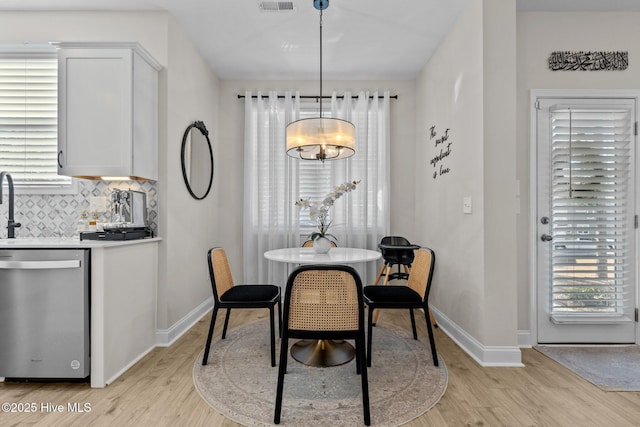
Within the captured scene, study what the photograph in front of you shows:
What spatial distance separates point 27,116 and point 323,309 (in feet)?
10.1

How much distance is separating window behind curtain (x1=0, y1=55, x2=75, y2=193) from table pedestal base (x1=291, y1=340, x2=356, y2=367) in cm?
245

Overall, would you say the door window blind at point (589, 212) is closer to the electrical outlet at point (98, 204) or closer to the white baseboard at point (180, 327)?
the white baseboard at point (180, 327)

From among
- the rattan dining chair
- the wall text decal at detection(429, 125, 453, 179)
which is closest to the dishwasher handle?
the rattan dining chair

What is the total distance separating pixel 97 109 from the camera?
89.9 inches

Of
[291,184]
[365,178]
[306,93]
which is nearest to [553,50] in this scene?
[365,178]

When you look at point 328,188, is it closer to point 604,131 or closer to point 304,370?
point 304,370

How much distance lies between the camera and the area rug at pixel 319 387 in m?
1.66

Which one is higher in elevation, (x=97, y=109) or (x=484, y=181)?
(x=97, y=109)

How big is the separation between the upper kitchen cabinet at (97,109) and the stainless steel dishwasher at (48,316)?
741 millimetres

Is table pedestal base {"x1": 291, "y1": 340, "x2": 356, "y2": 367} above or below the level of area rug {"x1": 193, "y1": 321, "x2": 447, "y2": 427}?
above

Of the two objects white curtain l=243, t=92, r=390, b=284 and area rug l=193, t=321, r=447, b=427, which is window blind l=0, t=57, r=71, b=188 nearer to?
white curtain l=243, t=92, r=390, b=284

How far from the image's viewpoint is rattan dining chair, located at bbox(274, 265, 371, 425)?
1611 millimetres

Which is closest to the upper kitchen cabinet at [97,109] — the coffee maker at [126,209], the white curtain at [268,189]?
the coffee maker at [126,209]

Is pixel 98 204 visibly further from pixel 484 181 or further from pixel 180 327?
pixel 484 181
